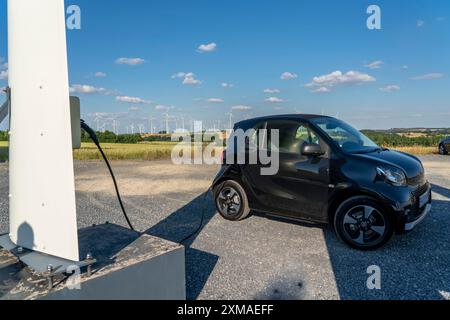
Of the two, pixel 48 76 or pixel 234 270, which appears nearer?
pixel 48 76

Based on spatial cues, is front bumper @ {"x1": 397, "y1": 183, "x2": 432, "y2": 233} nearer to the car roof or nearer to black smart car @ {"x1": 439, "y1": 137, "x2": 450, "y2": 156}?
the car roof

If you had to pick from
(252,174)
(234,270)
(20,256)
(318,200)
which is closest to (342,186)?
(318,200)

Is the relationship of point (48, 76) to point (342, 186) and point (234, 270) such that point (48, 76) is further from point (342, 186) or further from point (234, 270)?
point (342, 186)

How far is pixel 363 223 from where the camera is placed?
4164 mm

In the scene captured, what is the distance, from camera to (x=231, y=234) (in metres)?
4.98

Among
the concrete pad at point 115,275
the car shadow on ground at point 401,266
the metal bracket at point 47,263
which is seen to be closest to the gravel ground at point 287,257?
the car shadow on ground at point 401,266

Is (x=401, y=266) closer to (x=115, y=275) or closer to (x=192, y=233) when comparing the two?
(x=192, y=233)

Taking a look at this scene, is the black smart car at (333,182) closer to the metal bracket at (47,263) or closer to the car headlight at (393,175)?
the car headlight at (393,175)

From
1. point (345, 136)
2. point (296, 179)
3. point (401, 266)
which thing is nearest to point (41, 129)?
point (296, 179)

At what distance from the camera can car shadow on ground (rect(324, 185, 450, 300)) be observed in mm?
3117

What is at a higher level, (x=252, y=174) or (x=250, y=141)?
(x=250, y=141)

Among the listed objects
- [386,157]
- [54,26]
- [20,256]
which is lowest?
[20,256]

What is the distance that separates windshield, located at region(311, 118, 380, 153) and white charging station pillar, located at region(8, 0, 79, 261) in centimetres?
361

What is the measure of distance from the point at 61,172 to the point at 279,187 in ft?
11.0
